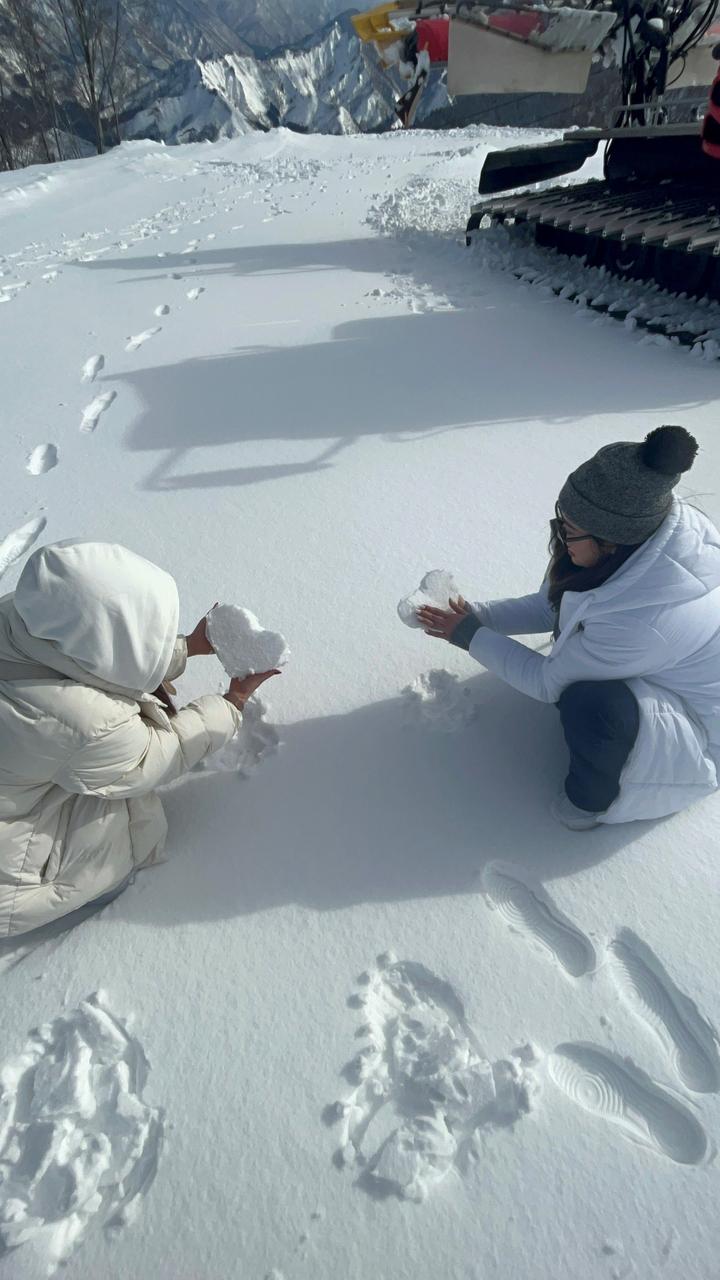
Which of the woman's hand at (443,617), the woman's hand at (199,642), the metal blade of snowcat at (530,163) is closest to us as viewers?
the woman's hand at (443,617)

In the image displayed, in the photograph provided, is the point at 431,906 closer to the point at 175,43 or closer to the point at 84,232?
the point at 84,232

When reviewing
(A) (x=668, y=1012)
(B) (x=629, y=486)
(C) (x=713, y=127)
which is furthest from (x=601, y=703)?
(C) (x=713, y=127)

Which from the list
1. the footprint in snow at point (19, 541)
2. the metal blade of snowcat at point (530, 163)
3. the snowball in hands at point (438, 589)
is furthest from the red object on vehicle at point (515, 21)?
the snowball in hands at point (438, 589)

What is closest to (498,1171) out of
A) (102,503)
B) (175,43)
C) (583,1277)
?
(583,1277)

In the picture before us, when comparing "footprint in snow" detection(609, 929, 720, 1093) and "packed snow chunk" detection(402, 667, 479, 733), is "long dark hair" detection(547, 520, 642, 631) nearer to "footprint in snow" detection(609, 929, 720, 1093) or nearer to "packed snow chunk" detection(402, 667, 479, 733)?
"packed snow chunk" detection(402, 667, 479, 733)

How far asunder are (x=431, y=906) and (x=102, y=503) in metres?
2.33

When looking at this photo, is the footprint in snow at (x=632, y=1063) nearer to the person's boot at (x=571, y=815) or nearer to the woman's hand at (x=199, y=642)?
the person's boot at (x=571, y=815)

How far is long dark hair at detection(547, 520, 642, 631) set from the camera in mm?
1411

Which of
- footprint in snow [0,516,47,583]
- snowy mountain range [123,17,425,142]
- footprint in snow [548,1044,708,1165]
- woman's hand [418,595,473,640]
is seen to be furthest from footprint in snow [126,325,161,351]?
snowy mountain range [123,17,425,142]

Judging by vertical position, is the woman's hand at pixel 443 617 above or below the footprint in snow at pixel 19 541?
above

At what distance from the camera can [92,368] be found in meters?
4.28

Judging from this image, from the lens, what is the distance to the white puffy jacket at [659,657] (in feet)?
4.50

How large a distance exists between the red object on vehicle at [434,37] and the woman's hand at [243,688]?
8990 mm

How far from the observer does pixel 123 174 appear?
9766 mm
